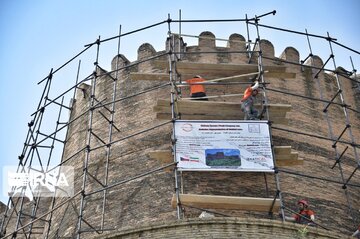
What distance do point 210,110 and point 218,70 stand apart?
152 cm

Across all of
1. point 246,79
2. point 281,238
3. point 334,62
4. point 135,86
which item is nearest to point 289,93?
point 246,79

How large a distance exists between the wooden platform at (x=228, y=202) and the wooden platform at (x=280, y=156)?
1.07 meters

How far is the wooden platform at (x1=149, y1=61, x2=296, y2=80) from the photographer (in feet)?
51.4

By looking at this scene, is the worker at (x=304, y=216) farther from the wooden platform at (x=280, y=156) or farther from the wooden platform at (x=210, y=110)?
the wooden platform at (x=210, y=110)

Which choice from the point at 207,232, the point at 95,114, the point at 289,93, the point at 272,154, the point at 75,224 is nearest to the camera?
the point at 207,232

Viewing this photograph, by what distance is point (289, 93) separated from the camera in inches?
620

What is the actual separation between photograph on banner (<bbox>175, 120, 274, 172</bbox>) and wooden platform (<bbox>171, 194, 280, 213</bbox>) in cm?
57

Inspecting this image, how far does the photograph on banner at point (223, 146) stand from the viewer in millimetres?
13125

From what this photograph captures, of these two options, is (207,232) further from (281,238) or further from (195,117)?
(195,117)

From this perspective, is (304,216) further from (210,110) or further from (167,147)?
(167,147)

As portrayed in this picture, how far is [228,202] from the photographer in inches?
503

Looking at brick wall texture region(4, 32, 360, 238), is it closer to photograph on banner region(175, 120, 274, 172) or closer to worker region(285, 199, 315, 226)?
worker region(285, 199, 315, 226)

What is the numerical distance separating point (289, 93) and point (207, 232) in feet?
17.4

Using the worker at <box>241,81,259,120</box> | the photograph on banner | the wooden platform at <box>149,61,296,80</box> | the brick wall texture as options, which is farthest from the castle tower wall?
the worker at <box>241,81,259,120</box>
